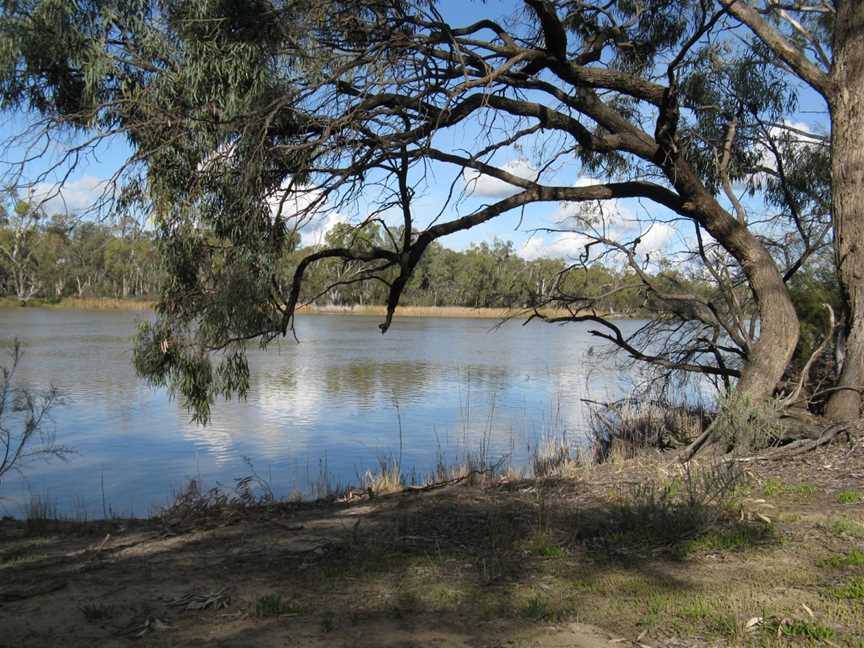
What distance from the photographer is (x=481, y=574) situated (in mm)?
3174

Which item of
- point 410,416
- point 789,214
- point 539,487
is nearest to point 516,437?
point 410,416

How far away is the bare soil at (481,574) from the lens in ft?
8.63

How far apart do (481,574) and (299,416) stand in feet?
26.1

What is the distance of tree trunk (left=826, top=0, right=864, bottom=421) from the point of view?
570 centimetres

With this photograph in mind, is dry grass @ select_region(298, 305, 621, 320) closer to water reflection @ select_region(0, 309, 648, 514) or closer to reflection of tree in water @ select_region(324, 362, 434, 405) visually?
water reflection @ select_region(0, 309, 648, 514)

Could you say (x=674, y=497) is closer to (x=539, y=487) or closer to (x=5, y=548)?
(x=539, y=487)

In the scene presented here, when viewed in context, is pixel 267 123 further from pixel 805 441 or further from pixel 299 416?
pixel 299 416

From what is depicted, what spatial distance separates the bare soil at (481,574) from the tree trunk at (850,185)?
113cm

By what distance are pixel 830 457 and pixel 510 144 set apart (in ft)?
9.26

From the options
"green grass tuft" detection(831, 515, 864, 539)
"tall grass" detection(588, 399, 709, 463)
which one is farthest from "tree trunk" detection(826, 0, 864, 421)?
"green grass tuft" detection(831, 515, 864, 539)

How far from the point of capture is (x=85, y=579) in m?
3.46

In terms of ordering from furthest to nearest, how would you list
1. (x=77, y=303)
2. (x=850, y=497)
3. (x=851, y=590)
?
(x=77, y=303)
(x=850, y=497)
(x=851, y=590)

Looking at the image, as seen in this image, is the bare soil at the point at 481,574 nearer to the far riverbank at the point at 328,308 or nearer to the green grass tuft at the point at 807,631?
the green grass tuft at the point at 807,631

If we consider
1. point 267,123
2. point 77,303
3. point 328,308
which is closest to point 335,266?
point 267,123
